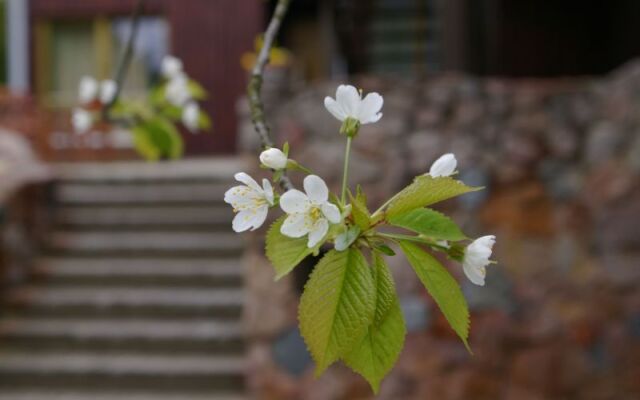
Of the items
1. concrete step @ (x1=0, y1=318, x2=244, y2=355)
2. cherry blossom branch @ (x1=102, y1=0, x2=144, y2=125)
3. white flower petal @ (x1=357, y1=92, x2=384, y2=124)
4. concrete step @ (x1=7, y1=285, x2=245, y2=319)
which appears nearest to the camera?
white flower petal @ (x1=357, y1=92, x2=384, y2=124)

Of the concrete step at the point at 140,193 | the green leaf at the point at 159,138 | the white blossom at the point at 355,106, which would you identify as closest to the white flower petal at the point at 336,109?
the white blossom at the point at 355,106

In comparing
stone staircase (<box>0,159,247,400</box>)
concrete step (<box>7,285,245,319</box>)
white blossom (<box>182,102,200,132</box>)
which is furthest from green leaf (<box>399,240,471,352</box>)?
concrete step (<box>7,285,245,319</box>)

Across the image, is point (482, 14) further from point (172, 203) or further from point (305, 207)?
point (305, 207)

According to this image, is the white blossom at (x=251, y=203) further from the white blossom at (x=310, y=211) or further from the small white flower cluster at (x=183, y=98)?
the small white flower cluster at (x=183, y=98)

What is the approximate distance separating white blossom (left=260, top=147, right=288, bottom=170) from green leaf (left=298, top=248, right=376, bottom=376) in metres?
0.11

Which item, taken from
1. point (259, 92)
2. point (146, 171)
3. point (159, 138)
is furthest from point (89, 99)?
point (146, 171)

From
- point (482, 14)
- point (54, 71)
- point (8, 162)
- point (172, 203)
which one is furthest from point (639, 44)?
point (54, 71)

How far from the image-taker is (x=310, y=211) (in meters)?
0.85

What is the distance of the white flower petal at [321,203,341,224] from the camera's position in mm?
830

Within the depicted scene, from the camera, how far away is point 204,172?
303 inches

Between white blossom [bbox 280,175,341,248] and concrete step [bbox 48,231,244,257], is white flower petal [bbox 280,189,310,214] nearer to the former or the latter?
white blossom [bbox 280,175,341,248]

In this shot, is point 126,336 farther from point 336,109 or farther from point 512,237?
point 336,109

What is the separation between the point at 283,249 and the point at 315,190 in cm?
9

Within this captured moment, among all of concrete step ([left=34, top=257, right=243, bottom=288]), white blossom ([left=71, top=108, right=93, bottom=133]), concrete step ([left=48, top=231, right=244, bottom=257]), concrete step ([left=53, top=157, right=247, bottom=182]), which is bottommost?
white blossom ([left=71, top=108, right=93, bottom=133])
